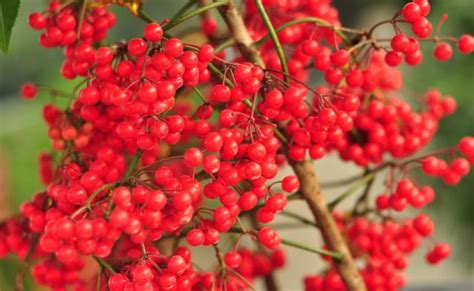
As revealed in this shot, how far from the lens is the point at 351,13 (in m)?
1.91

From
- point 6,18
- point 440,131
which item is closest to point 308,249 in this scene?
point 6,18

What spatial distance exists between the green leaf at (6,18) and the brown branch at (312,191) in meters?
0.14

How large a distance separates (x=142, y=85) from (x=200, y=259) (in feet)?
4.06

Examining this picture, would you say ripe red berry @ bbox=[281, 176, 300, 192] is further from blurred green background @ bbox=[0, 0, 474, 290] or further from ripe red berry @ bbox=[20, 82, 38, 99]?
blurred green background @ bbox=[0, 0, 474, 290]

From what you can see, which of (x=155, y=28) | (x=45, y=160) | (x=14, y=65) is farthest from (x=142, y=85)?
(x=14, y=65)

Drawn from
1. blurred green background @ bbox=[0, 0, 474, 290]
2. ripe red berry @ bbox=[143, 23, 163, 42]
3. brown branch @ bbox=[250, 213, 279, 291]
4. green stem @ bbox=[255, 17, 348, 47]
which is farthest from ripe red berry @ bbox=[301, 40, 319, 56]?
blurred green background @ bbox=[0, 0, 474, 290]

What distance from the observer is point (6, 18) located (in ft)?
1.40

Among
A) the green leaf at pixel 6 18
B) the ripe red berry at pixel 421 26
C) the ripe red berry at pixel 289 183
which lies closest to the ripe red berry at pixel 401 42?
the ripe red berry at pixel 421 26

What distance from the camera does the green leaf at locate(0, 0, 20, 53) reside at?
421 millimetres

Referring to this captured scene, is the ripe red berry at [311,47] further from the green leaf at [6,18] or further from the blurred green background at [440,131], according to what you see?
the blurred green background at [440,131]

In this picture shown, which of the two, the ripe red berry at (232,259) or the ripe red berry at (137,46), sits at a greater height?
the ripe red berry at (137,46)

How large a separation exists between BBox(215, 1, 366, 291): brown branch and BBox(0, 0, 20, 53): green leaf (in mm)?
141

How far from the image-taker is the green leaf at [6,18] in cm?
42

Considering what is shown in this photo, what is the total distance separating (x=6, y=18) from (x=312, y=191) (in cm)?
25
